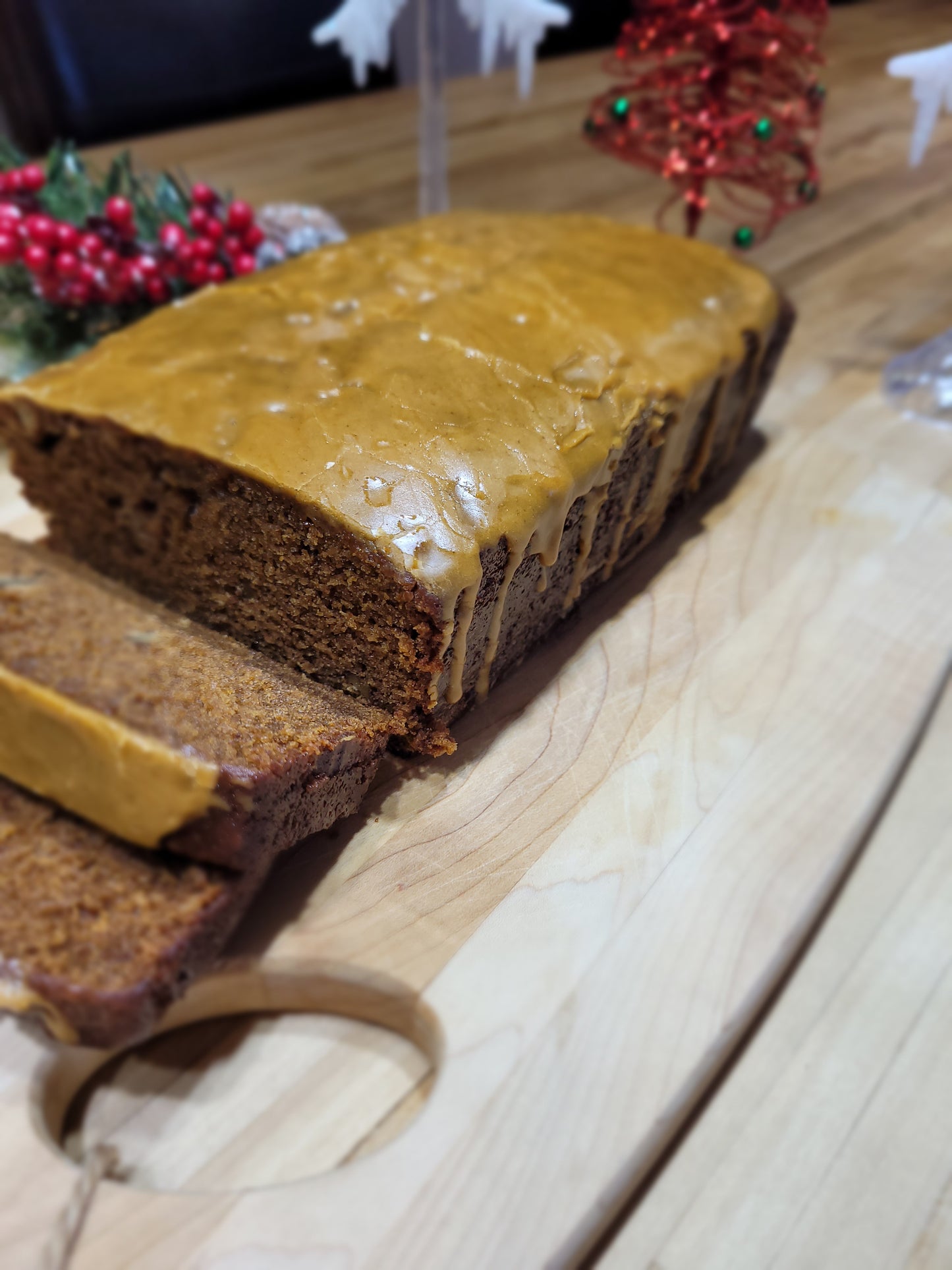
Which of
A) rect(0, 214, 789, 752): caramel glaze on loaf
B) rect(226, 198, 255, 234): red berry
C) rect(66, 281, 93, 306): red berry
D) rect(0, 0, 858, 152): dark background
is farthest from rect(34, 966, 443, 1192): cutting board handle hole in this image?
rect(0, 0, 858, 152): dark background

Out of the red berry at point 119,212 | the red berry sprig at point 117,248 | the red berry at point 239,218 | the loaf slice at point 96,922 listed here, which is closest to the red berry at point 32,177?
the red berry sprig at point 117,248

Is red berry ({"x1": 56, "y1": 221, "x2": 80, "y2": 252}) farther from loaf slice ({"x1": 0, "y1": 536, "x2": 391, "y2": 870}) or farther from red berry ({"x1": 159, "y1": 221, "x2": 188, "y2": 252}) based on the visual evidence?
loaf slice ({"x1": 0, "y1": 536, "x2": 391, "y2": 870})

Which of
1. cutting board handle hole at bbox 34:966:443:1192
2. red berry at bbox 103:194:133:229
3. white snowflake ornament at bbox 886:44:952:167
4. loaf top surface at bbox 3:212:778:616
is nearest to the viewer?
cutting board handle hole at bbox 34:966:443:1192

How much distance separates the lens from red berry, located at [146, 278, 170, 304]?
2.68 m

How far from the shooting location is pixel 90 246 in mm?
2590

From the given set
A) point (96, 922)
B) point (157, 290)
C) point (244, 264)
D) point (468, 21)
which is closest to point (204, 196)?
point (244, 264)

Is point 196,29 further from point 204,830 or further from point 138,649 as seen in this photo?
point 204,830

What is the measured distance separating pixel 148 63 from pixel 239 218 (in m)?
2.85

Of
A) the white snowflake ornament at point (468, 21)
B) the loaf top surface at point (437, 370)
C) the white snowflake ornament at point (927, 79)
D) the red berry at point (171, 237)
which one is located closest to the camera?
the loaf top surface at point (437, 370)

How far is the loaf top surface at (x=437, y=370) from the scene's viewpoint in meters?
1.76

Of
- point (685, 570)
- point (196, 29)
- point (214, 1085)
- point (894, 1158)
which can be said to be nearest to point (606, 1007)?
point (894, 1158)

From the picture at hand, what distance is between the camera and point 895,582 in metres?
2.43

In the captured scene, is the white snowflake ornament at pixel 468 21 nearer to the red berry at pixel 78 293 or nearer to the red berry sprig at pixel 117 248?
the red berry sprig at pixel 117 248

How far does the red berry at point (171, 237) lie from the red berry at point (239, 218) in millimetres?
151
